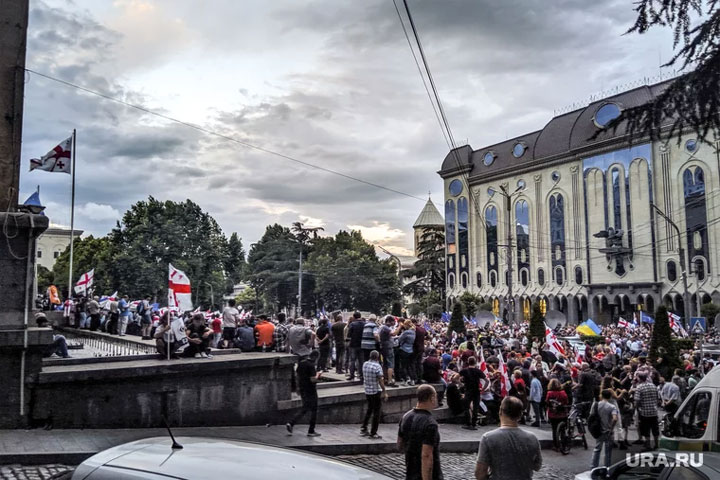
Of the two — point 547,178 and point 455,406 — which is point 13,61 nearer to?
point 455,406

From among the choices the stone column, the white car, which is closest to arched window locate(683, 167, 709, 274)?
the stone column

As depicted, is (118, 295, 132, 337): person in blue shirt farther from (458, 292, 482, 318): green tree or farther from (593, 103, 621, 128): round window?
(593, 103, 621, 128): round window

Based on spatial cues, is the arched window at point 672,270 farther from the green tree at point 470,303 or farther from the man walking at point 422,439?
the man walking at point 422,439

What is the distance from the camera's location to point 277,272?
275ft

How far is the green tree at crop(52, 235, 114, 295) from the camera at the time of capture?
6625cm

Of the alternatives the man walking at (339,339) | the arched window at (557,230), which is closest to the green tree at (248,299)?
the arched window at (557,230)

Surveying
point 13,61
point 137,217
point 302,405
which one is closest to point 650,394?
point 302,405

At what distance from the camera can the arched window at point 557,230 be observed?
64.4m

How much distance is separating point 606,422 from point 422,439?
6.90m

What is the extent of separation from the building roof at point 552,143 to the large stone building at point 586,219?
5.5 inches

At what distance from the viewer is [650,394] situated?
1303cm

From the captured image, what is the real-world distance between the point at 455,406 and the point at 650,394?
434 centimetres

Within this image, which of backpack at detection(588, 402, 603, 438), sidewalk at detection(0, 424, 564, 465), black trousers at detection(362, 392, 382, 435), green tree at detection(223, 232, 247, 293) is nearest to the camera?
sidewalk at detection(0, 424, 564, 465)

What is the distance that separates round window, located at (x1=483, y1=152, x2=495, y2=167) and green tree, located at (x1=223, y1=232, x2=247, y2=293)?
39.5 m
